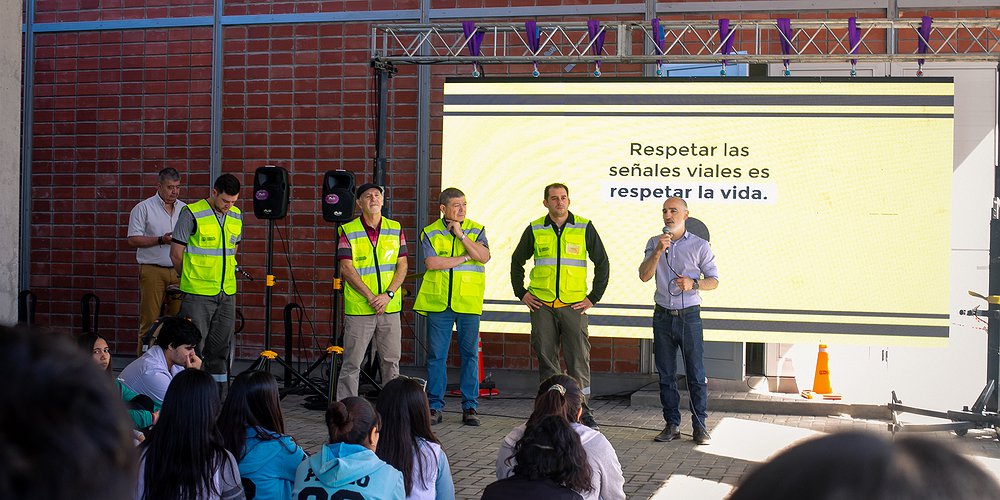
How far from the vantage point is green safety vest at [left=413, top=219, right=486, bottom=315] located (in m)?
8.79

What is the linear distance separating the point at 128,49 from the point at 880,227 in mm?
7921

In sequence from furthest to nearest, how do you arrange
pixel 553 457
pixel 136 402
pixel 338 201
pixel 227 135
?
pixel 227 135 → pixel 338 201 → pixel 136 402 → pixel 553 457

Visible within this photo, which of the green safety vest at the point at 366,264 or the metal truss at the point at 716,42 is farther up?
the metal truss at the point at 716,42

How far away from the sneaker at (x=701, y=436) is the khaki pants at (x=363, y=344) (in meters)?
2.52

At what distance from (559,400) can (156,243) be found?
6.54 metres

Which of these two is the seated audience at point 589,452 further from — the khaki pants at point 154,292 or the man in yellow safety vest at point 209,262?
the khaki pants at point 154,292

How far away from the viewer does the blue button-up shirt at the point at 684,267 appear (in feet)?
26.4

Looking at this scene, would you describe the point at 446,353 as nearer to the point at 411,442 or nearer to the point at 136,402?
the point at 136,402

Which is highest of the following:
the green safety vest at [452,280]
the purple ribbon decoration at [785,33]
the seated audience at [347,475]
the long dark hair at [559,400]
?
the purple ribbon decoration at [785,33]

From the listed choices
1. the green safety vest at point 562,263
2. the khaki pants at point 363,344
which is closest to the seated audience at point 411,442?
the khaki pants at point 363,344

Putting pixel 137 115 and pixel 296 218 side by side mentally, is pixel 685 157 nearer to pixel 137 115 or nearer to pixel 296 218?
pixel 296 218

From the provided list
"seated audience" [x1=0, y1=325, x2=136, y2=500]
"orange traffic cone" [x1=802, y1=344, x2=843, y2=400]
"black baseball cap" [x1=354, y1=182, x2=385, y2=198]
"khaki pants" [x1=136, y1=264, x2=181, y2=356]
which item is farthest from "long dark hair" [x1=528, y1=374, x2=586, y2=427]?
"khaki pants" [x1=136, y1=264, x2=181, y2=356]

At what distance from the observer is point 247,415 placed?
14.4 feet

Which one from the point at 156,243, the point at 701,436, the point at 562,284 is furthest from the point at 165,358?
the point at 156,243
